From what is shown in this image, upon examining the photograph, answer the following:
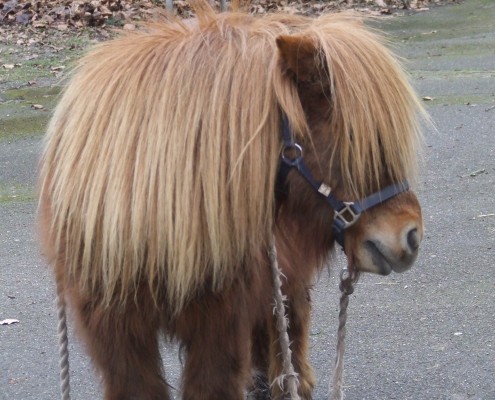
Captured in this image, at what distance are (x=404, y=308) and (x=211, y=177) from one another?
2.56 m

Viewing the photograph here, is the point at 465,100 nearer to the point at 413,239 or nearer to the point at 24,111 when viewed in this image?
the point at 24,111

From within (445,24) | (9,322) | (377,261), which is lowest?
(445,24)

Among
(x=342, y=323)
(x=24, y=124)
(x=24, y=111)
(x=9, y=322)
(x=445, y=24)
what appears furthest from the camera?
(x=445, y=24)

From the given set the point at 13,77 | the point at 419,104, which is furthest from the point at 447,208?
the point at 13,77

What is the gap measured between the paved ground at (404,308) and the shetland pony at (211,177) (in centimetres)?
91

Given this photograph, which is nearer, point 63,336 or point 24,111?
point 63,336

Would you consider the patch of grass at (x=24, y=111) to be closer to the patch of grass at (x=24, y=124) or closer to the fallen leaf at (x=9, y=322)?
the patch of grass at (x=24, y=124)

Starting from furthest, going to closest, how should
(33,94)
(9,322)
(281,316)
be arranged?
1. (33,94)
2. (9,322)
3. (281,316)

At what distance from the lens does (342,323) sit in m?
3.17

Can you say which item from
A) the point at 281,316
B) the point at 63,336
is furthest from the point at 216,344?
the point at 63,336

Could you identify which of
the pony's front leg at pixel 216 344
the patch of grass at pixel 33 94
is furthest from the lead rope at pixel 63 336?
the patch of grass at pixel 33 94

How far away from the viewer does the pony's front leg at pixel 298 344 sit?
11.5ft

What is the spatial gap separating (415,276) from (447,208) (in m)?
1.11

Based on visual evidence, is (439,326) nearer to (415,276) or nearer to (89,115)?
(415,276)
